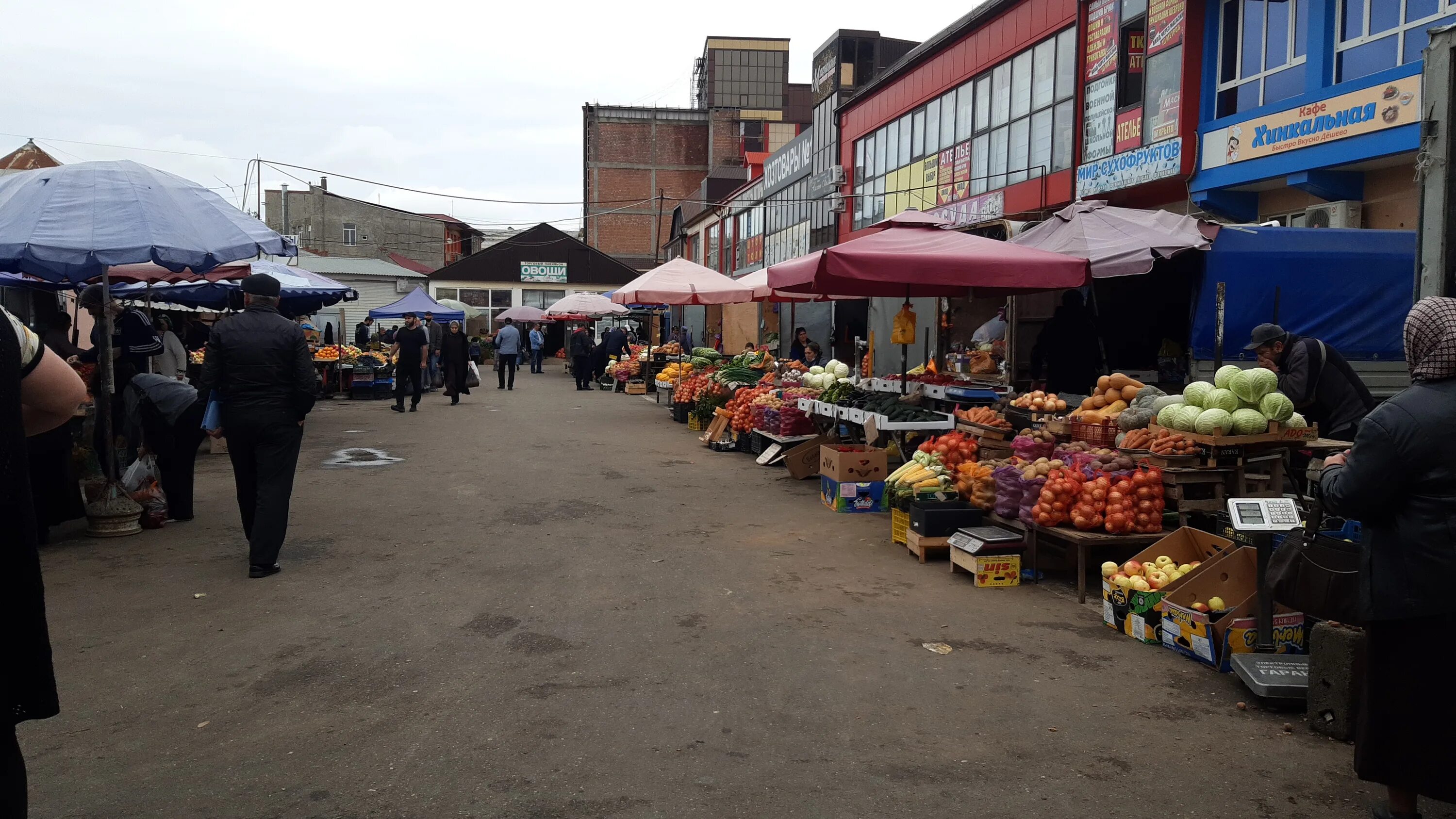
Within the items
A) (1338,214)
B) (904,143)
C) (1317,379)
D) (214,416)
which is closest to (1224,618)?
(1317,379)

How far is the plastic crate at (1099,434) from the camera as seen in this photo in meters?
8.30

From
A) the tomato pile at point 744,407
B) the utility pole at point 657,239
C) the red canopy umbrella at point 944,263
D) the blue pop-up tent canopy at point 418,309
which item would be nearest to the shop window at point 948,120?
the tomato pile at point 744,407

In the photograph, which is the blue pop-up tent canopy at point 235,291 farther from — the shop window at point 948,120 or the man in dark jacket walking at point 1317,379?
the shop window at point 948,120

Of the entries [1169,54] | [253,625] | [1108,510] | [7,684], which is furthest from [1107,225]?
[7,684]

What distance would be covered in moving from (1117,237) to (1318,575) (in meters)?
7.10

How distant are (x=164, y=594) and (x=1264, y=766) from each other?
21.5 ft

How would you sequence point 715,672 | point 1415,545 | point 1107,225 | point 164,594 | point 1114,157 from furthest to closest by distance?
point 1114,157
point 1107,225
point 164,594
point 715,672
point 1415,545

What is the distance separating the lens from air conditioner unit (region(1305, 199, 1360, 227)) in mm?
13539

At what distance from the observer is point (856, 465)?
396 inches

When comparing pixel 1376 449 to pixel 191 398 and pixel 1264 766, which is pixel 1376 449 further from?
pixel 191 398

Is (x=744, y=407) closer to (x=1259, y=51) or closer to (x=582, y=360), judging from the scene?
(x=1259, y=51)

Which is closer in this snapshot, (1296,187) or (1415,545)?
(1415,545)

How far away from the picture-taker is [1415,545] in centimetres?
338

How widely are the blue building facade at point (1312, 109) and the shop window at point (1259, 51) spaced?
2cm
